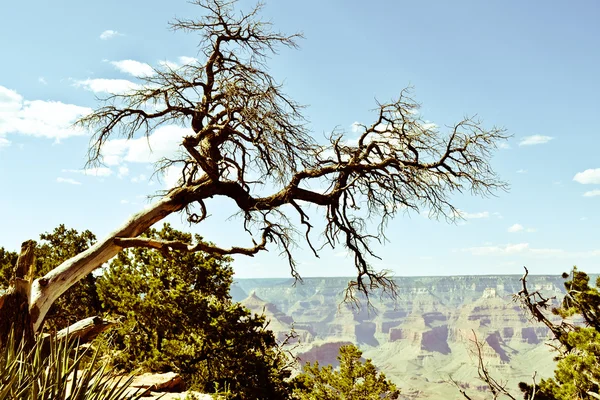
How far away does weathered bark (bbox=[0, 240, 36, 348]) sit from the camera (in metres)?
6.25

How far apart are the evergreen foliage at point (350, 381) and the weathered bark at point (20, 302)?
8.00 m

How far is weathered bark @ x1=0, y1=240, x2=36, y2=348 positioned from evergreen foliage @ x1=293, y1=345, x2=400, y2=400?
26.2ft

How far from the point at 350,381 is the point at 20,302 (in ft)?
36.4

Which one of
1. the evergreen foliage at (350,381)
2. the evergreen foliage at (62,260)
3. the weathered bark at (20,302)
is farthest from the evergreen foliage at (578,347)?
the evergreen foliage at (62,260)

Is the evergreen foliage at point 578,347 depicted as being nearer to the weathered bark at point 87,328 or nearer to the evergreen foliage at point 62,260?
the weathered bark at point 87,328

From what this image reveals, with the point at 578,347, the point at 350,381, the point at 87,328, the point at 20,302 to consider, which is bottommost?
the point at 350,381

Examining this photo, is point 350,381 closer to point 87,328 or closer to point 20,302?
point 87,328

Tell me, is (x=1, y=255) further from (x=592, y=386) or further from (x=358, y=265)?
(x=592, y=386)

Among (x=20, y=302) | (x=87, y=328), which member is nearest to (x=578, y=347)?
(x=87, y=328)

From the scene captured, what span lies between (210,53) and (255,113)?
274 centimetres

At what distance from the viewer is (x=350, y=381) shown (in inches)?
584

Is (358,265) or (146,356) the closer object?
(358,265)

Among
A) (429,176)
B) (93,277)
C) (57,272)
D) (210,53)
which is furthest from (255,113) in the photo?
(93,277)

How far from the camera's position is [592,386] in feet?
30.4
